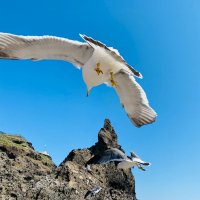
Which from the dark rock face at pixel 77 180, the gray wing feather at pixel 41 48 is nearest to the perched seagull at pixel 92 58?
the gray wing feather at pixel 41 48

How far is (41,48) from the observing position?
361cm

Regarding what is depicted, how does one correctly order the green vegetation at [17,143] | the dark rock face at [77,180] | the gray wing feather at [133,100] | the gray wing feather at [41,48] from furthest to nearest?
the green vegetation at [17,143], the dark rock face at [77,180], the gray wing feather at [133,100], the gray wing feather at [41,48]

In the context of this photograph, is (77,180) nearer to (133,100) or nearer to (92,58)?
(133,100)

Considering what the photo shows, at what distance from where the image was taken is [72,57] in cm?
430

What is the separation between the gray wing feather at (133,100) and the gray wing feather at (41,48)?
3.75 feet

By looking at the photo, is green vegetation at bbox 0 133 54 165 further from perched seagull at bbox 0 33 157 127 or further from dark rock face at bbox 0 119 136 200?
perched seagull at bbox 0 33 157 127

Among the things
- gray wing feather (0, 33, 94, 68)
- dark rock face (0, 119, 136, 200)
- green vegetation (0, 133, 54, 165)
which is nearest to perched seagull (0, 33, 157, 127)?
gray wing feather (0, 33, 94, 68)

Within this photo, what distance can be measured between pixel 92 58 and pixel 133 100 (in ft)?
5.85

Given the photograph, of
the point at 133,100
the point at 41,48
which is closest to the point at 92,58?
the point at 41,48

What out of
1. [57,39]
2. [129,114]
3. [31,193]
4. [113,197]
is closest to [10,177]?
[31,193]

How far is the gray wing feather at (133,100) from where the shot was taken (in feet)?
14.9

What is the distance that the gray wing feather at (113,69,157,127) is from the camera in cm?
455

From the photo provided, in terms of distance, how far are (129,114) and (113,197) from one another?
8521 millimetres

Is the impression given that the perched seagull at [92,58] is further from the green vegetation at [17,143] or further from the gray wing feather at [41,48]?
the green vegetation at [17,143]
